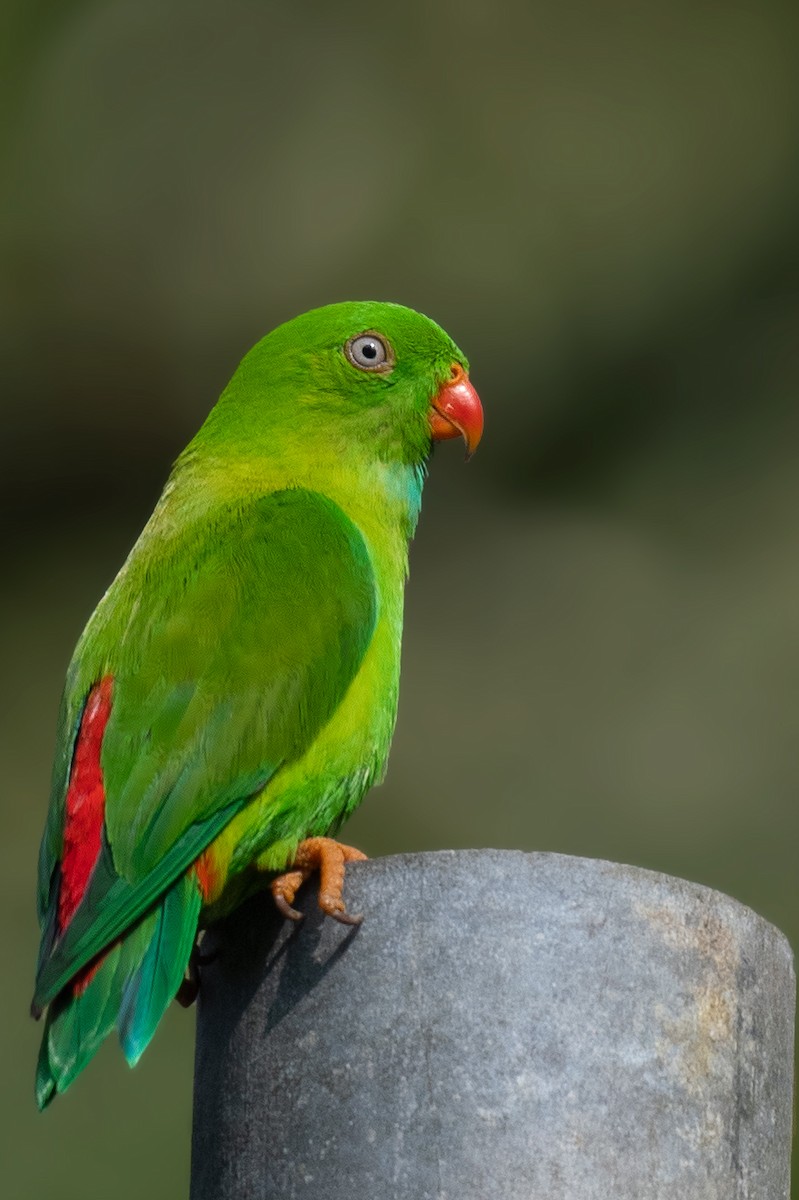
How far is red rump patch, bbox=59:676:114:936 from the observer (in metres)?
3.43

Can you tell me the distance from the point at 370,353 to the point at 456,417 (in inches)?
11.5

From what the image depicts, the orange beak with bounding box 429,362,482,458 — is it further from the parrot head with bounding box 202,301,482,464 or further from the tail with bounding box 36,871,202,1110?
the tail with bounding box 36,871,202,1110

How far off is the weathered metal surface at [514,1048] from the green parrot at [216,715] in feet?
0.61

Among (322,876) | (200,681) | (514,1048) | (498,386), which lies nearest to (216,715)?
(200,681)

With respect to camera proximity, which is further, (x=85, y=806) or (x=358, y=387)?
(x=358, y=387)

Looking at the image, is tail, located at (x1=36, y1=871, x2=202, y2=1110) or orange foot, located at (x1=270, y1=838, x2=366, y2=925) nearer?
orange foot, located at (x1=270, y1=838, x2=366, y2=925)

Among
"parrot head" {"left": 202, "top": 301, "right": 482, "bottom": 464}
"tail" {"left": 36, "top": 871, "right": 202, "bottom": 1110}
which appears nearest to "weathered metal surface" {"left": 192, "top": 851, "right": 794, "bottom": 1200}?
"tail" {"left": 36, "top": 871, "right": 202, "bottom": 1110}

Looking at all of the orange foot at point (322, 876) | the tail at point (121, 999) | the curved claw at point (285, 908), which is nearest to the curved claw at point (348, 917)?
the orange foot at point (322, 876)

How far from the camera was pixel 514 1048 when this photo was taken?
2.68m

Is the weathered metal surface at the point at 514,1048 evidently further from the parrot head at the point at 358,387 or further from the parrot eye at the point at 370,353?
the parrot eye at the point at 370,353

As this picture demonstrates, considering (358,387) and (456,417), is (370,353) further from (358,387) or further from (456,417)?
(456,417)

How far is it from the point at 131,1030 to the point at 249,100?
9626 millimetres

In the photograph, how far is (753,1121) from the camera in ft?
9.23

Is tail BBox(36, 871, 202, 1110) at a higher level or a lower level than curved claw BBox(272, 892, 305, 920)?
lower
